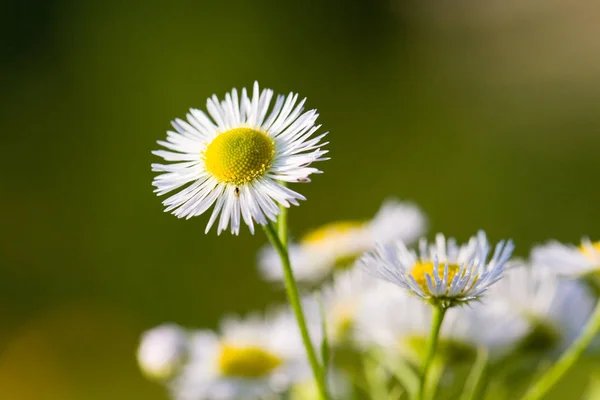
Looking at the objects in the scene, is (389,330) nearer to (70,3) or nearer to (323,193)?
Answer: (323,193)

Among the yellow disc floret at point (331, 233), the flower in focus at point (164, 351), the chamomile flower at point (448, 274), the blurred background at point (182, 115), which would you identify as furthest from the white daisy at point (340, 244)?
the blurred background at point (182, 115)

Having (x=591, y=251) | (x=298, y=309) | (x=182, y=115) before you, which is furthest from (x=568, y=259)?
(x=182, y=115)

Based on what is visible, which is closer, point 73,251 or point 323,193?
point 73,251

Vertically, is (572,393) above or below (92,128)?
below

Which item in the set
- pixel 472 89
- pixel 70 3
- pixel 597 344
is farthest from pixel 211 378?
pixel 472 89

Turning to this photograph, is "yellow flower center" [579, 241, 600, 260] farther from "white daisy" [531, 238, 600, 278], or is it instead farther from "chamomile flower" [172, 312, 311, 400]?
"chamomile flower" [172, 312, 311, 400]
